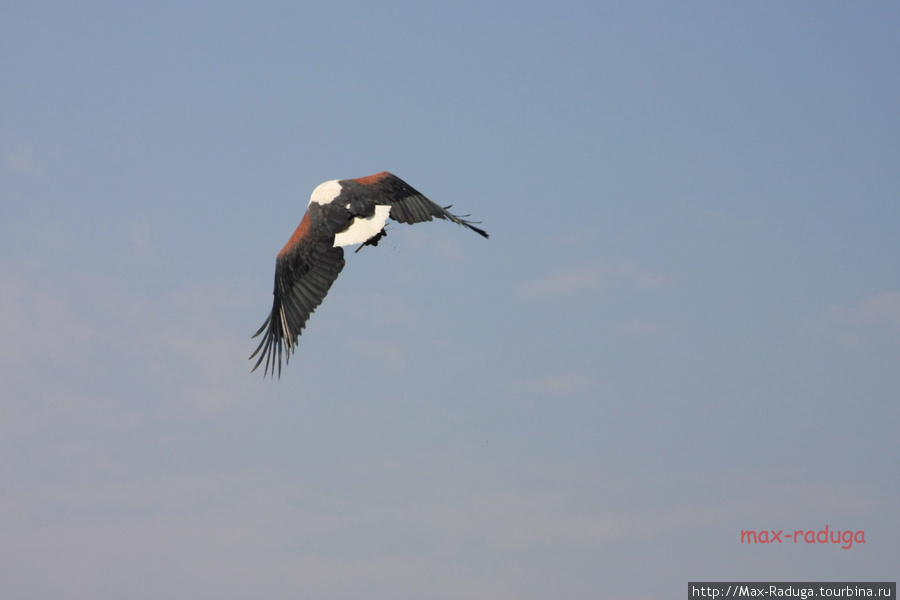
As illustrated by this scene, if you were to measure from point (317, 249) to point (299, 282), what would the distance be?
97cm

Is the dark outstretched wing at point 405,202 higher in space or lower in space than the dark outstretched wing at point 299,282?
higher

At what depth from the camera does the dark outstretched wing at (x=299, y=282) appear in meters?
22.0

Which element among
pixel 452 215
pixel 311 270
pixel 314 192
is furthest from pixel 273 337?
pixel 452 215

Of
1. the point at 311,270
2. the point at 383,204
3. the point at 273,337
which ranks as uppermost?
the point at 383,204

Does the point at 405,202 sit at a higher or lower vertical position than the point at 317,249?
higher

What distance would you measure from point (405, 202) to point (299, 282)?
3.49 metres

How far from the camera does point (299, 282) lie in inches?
875

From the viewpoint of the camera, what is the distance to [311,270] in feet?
72.6

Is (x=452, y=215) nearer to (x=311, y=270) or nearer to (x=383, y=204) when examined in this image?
(x=383, y=204)

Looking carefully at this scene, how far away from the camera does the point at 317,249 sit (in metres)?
22.1

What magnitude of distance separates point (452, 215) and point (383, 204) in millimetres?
1836

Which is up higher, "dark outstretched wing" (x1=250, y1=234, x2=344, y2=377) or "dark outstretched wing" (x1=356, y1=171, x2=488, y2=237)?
"dark outstretched wing" (x1=356, y1=171, x2=488, y2=237)

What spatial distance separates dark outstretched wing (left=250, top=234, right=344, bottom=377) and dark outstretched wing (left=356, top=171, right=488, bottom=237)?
1.91 metres

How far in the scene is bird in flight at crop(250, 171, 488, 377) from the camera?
72.2 feet
